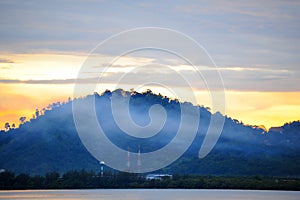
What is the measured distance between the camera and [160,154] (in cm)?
19938

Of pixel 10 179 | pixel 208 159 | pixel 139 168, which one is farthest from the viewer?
pixel 208 159

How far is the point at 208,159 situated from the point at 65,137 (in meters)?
36.4

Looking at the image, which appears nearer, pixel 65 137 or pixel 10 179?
pixel 10 179

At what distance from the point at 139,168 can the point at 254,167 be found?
26.5 meters

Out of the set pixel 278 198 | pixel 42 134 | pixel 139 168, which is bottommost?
pixel 278 198

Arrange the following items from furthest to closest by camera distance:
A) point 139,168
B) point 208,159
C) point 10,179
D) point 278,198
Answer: point 208,159
point 139,168
point 10,179
point 278,198

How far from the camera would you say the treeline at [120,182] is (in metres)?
138

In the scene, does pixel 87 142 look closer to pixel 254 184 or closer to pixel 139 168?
pixel 139 168

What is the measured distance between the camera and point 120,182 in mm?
142750

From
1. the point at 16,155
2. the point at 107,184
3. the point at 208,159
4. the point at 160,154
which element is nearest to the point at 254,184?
the point at 107,184

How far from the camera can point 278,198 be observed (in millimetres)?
116750

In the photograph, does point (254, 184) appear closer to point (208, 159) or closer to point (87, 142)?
point (208, 159)

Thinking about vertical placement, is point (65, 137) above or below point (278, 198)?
above

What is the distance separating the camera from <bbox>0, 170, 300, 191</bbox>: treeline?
13812 cm
